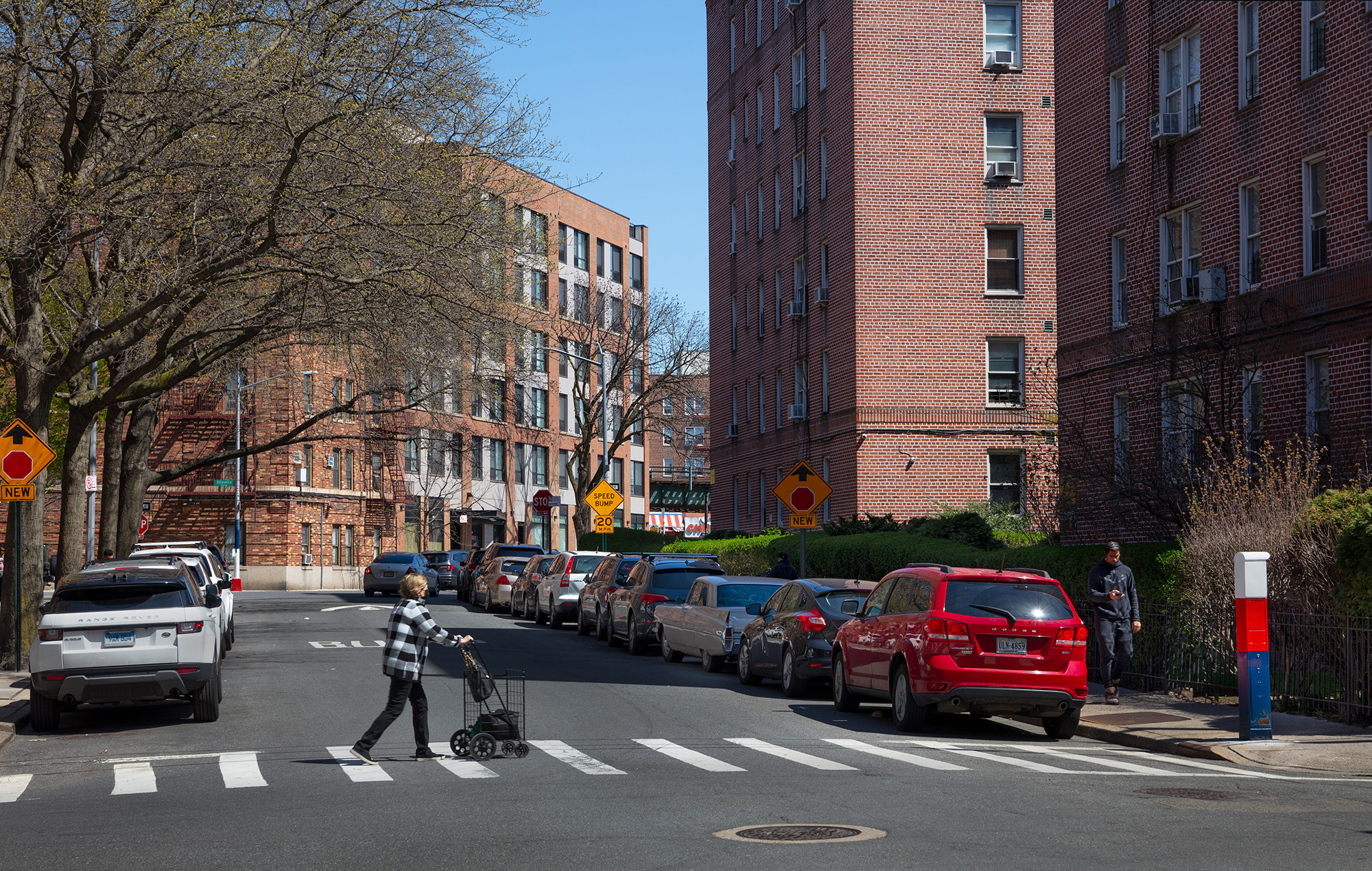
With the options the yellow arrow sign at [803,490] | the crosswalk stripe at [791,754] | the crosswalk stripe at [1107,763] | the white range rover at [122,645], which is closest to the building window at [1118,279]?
the yellow arrow sign at [803,490]

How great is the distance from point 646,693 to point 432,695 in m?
2.61

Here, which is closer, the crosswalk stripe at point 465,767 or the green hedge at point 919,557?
the crosswalk stripe at point 465,767

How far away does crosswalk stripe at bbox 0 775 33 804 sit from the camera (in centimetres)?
1154

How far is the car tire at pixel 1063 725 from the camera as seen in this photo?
606 inches

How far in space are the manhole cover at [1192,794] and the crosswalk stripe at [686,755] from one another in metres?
3.12

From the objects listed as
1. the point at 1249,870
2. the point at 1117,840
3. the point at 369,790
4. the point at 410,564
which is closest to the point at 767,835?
the point at 1117,840

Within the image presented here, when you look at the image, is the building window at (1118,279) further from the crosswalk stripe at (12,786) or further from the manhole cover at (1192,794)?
the crosswalk stripe at (12,786)

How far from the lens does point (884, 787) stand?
11180 mm

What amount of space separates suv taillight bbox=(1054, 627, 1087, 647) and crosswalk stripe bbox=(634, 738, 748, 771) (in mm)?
3872

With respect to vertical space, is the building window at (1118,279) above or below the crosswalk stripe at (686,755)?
above

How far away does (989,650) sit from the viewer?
49.0 feet

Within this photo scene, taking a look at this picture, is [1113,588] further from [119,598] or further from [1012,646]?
[119,598]

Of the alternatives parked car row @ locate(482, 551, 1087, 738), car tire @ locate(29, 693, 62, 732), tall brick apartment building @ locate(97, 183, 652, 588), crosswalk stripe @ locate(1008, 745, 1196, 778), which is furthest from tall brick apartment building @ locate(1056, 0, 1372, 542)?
tall brick apartment building @ locate(97, 183, 652, 588)

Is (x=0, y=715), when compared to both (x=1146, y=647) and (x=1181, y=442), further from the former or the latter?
(x=1181, y=442)
